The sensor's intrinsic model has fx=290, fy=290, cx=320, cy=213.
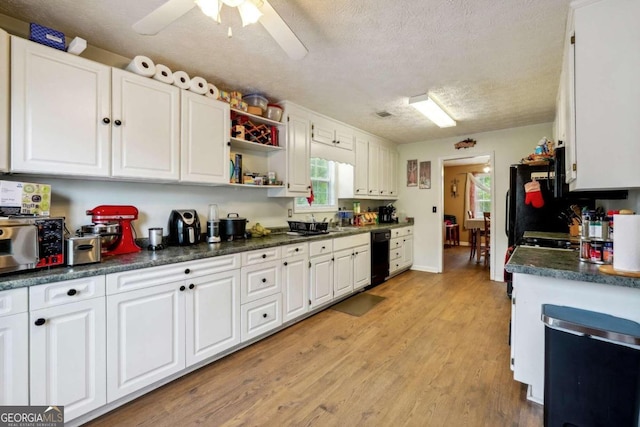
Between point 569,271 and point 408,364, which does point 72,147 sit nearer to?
point 408,364

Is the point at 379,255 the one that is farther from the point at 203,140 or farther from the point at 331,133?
the point at 203,140

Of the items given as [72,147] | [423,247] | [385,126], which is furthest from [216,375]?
[423,247]

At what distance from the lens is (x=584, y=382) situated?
1346 mm

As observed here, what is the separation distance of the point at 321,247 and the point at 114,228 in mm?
1864

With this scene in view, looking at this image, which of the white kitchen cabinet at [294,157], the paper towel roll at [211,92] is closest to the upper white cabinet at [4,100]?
the paper towel roll at [211,92]

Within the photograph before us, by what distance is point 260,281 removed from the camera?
2.51m

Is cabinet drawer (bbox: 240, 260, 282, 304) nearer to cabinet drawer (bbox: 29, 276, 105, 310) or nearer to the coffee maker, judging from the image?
cabinet drawer (bbox: 29, 276, 105, 310)

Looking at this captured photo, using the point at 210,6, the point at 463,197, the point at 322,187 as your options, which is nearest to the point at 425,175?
the point at 322,187

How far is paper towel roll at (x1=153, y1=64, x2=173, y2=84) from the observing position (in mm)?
2125

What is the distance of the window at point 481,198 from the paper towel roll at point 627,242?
7.04m

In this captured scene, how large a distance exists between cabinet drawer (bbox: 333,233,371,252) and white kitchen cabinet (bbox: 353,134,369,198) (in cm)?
74

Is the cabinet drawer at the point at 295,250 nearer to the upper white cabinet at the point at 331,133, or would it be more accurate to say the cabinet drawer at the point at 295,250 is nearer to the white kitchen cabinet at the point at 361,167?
the upper white cabinet at the point at 331,133

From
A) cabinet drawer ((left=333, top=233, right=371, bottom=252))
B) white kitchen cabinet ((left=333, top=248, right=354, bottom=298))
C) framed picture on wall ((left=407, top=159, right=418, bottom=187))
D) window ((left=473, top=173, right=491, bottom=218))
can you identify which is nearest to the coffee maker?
framed picture on wall ((left=407, top=159, right=418, bottom=187))

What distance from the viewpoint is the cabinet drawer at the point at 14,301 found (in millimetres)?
1337
